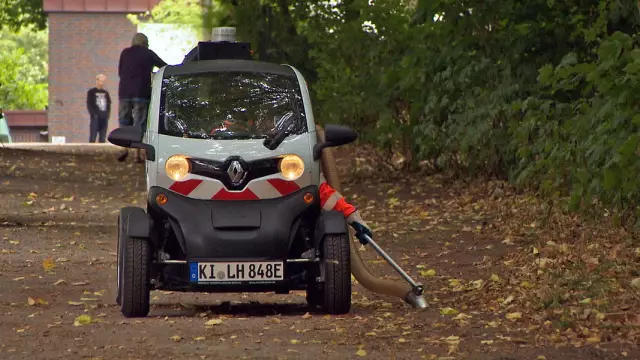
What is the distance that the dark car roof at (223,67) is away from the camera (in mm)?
10320

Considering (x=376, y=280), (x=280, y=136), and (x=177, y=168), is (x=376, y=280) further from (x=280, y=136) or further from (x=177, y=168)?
(x=177, y=168)

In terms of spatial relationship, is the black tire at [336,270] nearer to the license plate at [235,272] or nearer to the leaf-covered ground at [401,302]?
the leaf-covered ground at [401,302]

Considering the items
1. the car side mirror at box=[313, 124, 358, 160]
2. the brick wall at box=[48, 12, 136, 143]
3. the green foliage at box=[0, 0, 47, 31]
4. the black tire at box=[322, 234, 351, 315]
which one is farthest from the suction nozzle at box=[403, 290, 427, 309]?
the brick wall at box=[48, 12, 136, 143]

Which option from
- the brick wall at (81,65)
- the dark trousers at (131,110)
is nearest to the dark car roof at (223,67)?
the dark trousers at (131,110)

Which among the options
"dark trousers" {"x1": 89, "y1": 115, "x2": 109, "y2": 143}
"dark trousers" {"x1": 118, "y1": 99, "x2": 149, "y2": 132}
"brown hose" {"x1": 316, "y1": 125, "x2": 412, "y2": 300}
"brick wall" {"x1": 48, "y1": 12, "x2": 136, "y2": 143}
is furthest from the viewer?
"brick wall" {"x1": 48, "y1": 12, "x2": 136, "y2": 143}

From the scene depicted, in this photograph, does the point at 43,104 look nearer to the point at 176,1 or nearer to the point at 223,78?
the point at 176,1

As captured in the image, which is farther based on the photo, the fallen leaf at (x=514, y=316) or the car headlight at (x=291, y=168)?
the car headlight at (x=291, y=168)

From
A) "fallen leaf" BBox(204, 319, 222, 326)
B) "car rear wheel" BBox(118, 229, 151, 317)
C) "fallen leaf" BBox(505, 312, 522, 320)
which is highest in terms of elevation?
"car rear wheel" BBox(118, 229, 151, 317)

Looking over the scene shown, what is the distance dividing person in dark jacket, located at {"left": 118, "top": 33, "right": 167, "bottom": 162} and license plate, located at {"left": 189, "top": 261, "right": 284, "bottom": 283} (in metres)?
13.0

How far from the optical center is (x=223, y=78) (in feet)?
33.7

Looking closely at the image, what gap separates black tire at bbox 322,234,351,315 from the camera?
9.40 m

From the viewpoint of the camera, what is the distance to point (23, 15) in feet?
182

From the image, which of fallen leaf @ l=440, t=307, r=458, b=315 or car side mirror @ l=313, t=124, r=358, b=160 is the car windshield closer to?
car side mirror @ l=313, t=124, r=358, b=160

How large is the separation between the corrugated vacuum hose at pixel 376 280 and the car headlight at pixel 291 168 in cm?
42
